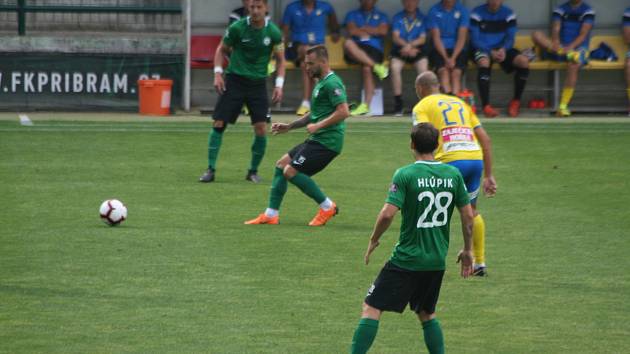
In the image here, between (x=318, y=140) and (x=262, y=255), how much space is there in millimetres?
1790

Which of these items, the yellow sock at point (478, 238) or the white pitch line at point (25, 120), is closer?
the yellow sock at point (478, 238)

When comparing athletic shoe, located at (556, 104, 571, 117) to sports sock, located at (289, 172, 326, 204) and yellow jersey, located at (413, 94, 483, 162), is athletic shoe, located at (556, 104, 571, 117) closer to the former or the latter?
sports sock, located at (289, 172, 326, 204)

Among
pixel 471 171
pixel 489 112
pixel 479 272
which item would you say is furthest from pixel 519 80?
pixel 471 171

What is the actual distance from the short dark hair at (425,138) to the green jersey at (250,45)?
8135 mm

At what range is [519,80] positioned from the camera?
22.5m

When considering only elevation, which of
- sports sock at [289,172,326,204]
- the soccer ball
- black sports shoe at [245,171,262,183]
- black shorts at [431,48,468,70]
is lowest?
black sports shoe at [245,171,262,183]

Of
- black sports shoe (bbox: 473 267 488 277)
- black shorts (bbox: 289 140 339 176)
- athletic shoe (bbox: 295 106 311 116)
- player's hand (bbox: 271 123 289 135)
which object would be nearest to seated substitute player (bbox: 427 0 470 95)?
athletic shoe (bbox: 295 106 311 116)

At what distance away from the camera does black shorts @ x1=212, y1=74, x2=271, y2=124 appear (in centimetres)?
1552

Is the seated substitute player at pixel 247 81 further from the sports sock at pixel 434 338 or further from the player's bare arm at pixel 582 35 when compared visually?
the player's bare arm at pixel 582 35

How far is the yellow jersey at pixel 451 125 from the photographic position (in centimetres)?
1012

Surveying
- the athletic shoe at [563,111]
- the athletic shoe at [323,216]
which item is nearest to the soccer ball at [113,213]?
the athletic shoe at [323,216]

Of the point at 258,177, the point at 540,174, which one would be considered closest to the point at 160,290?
the point at 258,177

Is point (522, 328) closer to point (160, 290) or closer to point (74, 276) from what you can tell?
point (160, 290)

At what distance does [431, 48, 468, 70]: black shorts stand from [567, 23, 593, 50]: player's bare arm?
1956mm
